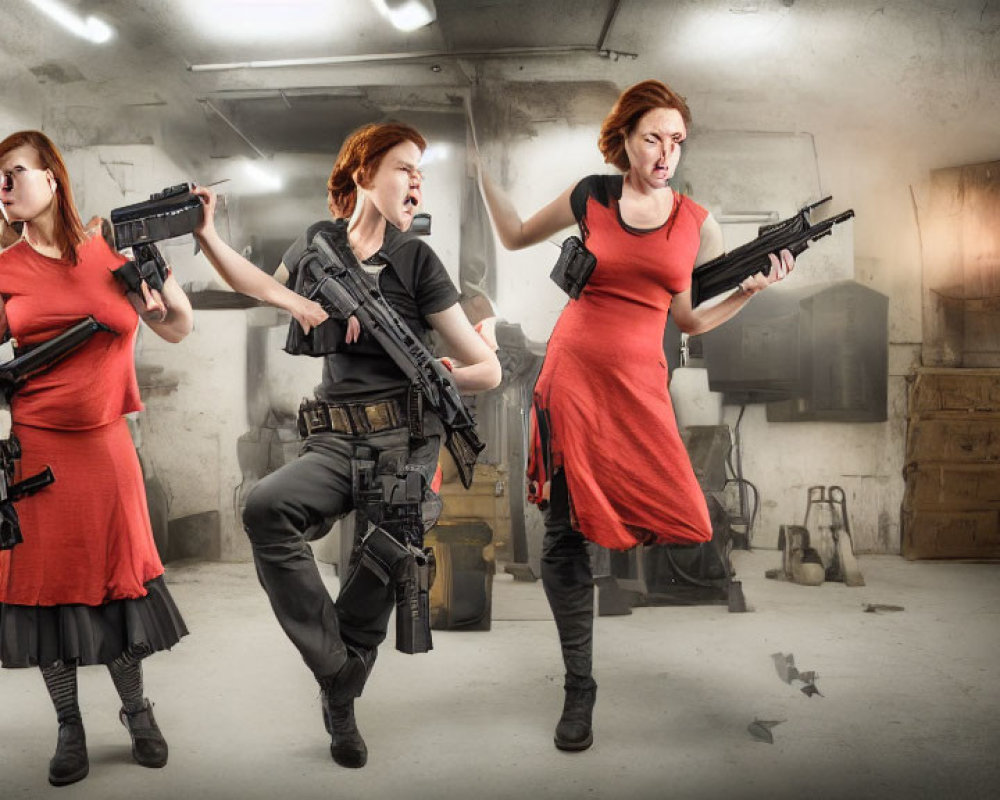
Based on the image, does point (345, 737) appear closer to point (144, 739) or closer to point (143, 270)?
point (144, 739)

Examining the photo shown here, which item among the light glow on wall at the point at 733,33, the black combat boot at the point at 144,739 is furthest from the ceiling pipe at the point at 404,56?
the black combat boot at the point at 144,739

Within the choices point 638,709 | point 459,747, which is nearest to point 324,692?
point 459,747

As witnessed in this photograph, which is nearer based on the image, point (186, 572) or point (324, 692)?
point (324, 692)

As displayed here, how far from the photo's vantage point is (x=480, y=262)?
471 centimetres

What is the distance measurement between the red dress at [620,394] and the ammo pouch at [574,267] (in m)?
0.02

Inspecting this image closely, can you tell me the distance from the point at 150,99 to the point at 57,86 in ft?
1.28

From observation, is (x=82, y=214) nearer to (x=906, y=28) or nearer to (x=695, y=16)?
(x=695, y=16)

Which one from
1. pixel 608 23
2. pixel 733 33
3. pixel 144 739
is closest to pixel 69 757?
pixel 144 739

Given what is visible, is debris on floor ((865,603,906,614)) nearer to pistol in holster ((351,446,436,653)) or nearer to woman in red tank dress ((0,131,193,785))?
pistol in holster ((351,446,436,653))

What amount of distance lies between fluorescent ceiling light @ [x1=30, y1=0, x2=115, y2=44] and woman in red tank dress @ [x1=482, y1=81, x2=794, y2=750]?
2.31 m

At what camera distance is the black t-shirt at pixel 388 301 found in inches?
116

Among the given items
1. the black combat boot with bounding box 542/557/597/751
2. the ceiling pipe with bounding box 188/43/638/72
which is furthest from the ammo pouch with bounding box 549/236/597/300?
the ceiling pipe with bounding box 188/43/638/72

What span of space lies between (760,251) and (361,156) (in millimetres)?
1336

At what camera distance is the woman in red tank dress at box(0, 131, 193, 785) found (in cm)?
287
